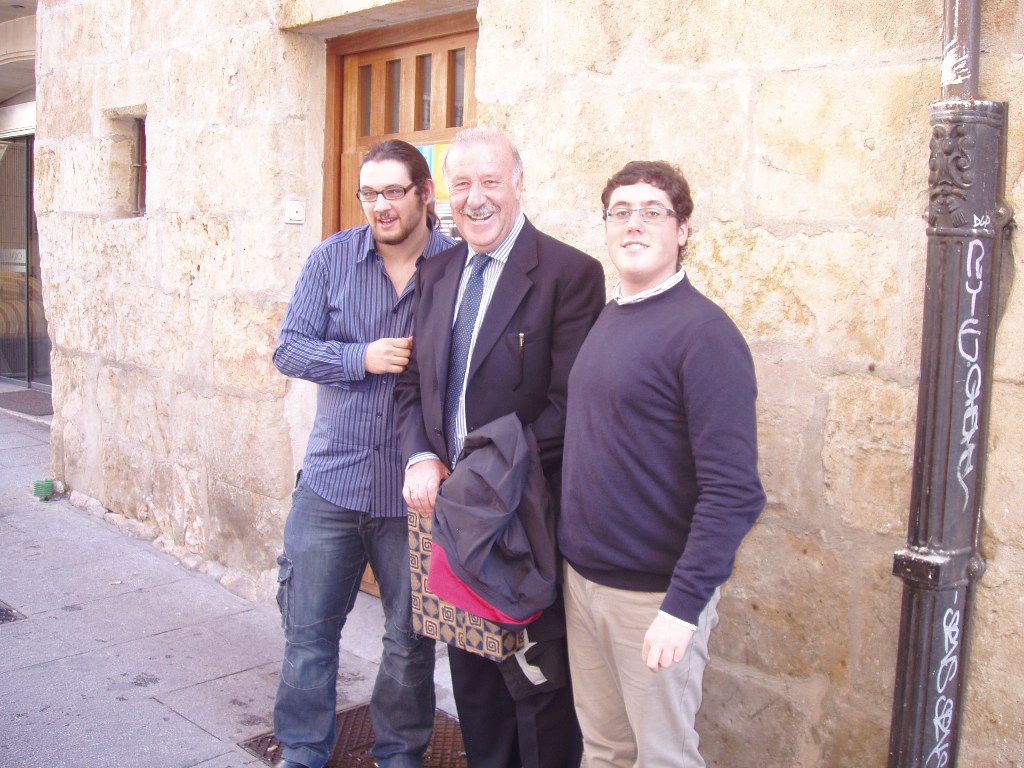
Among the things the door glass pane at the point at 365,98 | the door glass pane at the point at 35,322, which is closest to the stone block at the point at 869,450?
the door glass pane at the point at 365,98

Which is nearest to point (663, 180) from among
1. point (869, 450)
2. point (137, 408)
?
point (869, 450)

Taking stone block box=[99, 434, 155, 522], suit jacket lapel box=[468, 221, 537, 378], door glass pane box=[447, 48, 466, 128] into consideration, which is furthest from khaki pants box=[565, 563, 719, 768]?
stone block box=[99, 434, 155, 522]

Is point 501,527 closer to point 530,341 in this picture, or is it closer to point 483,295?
point 530,341

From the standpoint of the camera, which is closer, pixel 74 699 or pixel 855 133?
pixel 855 133

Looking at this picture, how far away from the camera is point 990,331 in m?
2.30

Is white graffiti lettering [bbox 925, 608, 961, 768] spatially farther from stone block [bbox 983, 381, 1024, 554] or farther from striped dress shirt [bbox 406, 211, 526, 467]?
striped dress shirt [bbox 406, 211, 526, 467]

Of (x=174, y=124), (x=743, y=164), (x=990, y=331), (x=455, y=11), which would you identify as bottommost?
(x=990, y=331)

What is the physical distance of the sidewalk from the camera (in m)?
3.41

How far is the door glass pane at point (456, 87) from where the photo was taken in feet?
13.6

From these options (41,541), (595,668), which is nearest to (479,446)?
(595,668)

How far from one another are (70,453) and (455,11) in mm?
3830

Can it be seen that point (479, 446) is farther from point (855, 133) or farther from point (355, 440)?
point (855, 133)

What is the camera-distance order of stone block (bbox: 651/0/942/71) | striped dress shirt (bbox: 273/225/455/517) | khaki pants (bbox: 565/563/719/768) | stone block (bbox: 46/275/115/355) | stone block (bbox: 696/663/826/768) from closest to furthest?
khaki pants (bbox: 565/563/719/768) → stone block (bbox: 651/0/942/71) → stone block (bbox: 696/663/826/768) → striped dress shirt (bbox: 273/225/455/517) → stone block (bbox: 46/275/115/355)

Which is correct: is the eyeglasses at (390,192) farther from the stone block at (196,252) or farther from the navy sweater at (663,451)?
the stone block at (196,252)
